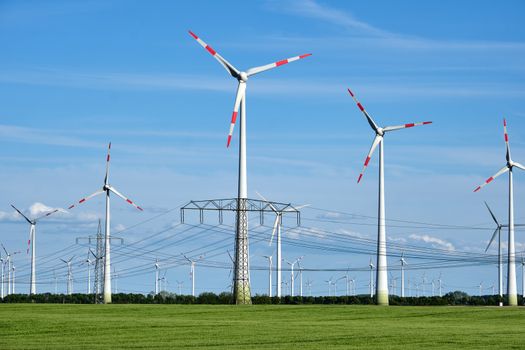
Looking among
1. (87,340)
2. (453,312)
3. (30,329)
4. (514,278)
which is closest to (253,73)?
(453,312)

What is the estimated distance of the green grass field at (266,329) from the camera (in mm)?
54062

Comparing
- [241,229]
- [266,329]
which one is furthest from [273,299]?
[266,329]

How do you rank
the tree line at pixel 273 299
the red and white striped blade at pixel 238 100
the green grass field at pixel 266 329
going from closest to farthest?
1. the green grass field at pixel 266 329
2. the red and white striped blade at pixel 238 100
3. the tree line at pixel 273 299

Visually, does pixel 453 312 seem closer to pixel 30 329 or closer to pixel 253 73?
pixel 253 73

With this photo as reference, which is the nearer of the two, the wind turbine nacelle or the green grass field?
the green grass field

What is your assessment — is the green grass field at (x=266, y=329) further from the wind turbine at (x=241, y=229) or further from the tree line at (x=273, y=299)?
the tree line at (x=273, y=299)

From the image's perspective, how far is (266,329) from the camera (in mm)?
66438

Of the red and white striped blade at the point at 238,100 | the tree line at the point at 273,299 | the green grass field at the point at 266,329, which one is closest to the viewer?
the green grass field at the point at 266,329

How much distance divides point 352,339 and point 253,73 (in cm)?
5925

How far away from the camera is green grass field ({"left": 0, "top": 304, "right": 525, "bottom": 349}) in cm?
5406

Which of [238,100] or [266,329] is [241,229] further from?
[266,329]

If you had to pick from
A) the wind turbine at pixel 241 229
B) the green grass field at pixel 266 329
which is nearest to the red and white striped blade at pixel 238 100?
the wind turbine at pixel 241 229

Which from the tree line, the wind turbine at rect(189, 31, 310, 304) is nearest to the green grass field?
the wind turbine at rect(189, 31, 310, 304)

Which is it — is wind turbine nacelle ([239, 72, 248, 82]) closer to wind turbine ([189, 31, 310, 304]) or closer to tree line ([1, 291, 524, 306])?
wind turbine ([189, 31, 310, 304])
